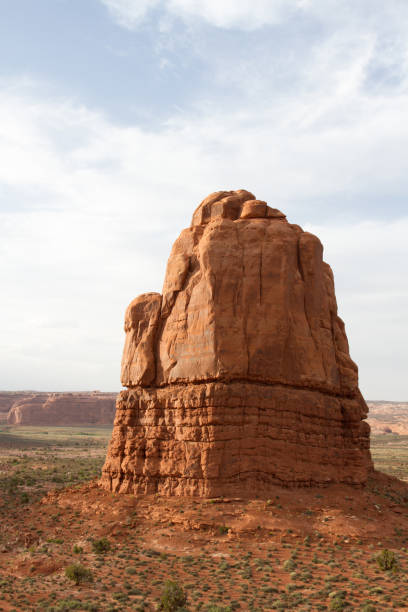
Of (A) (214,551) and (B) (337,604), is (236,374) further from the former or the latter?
(B) (337,604)

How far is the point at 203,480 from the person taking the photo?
2181 cm

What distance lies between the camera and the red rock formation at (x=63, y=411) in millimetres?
126750

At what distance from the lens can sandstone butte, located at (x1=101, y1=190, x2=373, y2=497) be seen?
73.1 ft

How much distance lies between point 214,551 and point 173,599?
4242mm

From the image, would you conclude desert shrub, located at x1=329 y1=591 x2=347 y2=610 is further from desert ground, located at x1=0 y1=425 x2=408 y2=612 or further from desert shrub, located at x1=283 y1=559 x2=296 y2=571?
desert shrub, located at x1=283 y1=559 x2=296 y2=571

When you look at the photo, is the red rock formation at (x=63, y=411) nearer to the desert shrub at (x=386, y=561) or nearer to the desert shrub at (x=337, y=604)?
the desert shrub at (x=386, y=561)

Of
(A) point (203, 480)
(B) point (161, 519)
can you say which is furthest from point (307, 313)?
(B) point (161, 519)

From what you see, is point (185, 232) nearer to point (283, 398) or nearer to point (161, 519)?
point (283, 398)

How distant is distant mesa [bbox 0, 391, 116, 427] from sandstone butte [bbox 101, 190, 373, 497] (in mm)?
107674

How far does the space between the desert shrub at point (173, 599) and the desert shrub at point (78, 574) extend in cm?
330

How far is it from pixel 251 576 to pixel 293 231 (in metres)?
15.3

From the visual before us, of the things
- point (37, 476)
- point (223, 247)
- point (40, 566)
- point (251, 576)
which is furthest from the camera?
point (37, 476)

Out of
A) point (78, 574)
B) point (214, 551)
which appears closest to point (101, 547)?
point (78, 574)

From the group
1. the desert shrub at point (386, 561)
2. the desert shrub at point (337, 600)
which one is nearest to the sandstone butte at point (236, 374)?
the desert shrub at point (386, 561)
